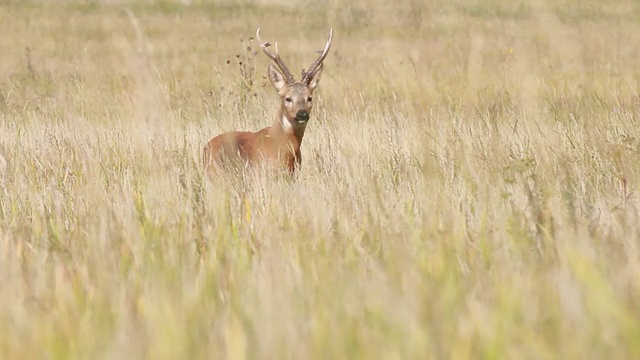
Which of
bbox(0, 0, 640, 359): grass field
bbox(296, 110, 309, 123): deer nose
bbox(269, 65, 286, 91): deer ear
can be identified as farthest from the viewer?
bbox(269, 65, 286, 91): deer ear

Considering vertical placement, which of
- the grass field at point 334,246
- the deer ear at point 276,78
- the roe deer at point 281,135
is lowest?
the grass field at point 334,246

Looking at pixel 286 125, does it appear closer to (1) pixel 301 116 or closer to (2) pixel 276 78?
(1) pixel 301 116

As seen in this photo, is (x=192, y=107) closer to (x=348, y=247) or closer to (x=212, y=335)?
(x=348, y=247)

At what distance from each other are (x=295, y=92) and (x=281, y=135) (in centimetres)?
47

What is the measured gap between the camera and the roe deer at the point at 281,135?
20.9ft

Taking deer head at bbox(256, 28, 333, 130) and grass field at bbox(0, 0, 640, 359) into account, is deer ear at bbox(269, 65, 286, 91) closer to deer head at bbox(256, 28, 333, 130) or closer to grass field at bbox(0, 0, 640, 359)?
deer head at bbox(256, 28, 333, 130)

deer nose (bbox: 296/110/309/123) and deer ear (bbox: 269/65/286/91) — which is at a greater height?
deer ear (bbox: 269/65/286/91)

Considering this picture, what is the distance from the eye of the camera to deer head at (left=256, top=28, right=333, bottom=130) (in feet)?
23.3

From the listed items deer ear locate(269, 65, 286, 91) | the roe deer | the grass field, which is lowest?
the grass field

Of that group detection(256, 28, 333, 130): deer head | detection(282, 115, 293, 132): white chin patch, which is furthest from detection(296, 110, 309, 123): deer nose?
detection(282, 115, 293, 132): white chin patch

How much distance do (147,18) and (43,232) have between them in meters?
23.3

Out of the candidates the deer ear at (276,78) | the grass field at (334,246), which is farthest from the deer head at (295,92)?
the grass field at (334,246)

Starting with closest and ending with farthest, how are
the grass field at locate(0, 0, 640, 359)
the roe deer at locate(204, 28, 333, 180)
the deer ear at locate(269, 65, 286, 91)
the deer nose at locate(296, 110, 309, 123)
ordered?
the grass field at locate(0, 0, 640, 359) → the roe deer at locate(204, 28, 333, 180) → the deer nose at locate(296, 110, 309, 123) → the deer ear at locate(269, 65, 286, 91)

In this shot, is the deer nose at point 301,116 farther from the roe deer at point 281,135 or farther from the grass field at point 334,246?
the grass field at point 334,246
